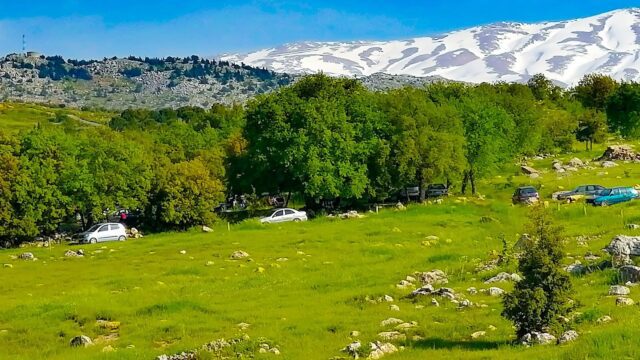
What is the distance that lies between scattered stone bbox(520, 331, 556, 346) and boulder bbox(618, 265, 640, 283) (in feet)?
28.1

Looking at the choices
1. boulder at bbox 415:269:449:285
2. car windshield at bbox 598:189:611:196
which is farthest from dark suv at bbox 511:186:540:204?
boulder at bbox 415:269:449:285

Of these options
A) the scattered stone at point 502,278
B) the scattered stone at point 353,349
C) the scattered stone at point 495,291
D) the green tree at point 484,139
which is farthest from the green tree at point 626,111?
the scattered stone at point 353,349

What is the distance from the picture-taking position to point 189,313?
28.1m

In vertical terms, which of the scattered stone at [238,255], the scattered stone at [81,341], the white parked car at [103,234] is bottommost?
the white parked car at [103,234]

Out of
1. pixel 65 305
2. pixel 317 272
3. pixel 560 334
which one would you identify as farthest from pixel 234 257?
pixel 560 334

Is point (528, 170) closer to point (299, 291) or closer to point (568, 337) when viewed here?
point (299, 291)

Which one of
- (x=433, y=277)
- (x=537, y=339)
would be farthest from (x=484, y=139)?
(x=537, y=339)

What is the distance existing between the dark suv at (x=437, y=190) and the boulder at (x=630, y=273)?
60.3 m

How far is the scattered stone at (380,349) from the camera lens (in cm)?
1848

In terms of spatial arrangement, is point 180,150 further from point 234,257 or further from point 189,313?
point 189,313

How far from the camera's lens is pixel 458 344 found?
19500mm

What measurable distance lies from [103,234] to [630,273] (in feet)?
166

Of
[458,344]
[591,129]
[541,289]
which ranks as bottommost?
[458,344]

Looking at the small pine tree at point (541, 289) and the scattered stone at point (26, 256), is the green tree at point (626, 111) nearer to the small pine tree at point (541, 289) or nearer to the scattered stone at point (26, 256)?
the scattered stone at point (26, 256)
